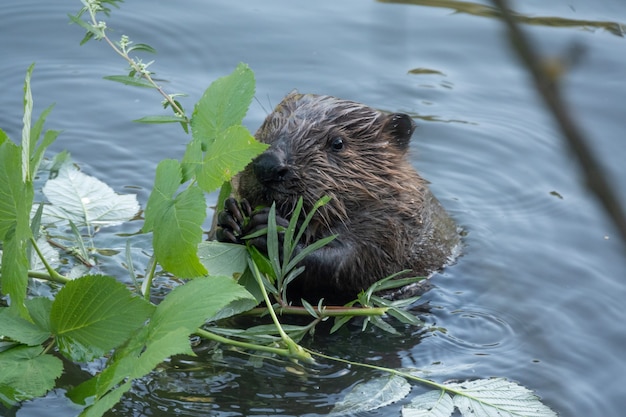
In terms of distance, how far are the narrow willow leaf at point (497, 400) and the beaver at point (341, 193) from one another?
2.40ft

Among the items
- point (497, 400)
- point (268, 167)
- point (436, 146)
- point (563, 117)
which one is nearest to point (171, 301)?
point (268, 167)

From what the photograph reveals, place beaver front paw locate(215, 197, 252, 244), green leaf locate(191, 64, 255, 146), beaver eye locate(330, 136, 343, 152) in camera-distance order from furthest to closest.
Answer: beaver eye locate(330, 136, 343, 152), beaver front paw locate(215, 197, 252, 244), green leaf locate(191, 64, 255, 146)

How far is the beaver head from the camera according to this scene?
3.16 metres

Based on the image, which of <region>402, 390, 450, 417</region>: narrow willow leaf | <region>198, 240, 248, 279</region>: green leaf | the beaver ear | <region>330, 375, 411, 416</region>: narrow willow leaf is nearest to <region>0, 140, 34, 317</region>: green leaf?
<region>198, 240, 248, 279</region>: green leaf

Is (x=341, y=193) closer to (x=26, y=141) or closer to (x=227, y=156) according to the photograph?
(x=227, y=156)

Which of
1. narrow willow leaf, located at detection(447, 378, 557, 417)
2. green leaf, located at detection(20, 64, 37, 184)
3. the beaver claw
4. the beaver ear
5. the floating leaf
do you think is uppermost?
green leaf, located at detection(20, 64, 37, 184)

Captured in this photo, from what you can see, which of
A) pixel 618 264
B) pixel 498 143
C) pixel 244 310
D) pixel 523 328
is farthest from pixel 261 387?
pixel 498 143

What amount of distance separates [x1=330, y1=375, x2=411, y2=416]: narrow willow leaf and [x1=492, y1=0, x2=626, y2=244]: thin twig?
2398 mm

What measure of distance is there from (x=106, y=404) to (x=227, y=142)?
77cm

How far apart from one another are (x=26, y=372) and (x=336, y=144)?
149 cm

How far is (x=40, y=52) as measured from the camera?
5.77 meters

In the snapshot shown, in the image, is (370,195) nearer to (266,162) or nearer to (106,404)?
(266,162)

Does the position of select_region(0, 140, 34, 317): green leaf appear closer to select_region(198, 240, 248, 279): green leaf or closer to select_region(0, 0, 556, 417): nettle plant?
select_region(0, 0, 556, 417): nettle plant

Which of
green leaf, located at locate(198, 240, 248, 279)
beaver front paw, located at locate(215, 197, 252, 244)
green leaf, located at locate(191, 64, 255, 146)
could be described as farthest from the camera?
beaver front paw, located at locate(215, 197, 252, 244)
